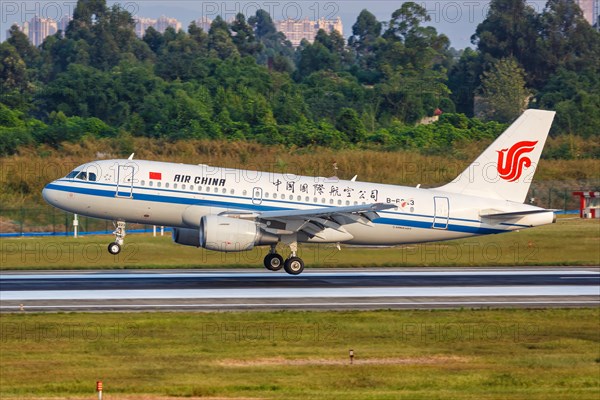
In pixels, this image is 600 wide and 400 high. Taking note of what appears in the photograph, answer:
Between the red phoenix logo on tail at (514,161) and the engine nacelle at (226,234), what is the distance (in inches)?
492

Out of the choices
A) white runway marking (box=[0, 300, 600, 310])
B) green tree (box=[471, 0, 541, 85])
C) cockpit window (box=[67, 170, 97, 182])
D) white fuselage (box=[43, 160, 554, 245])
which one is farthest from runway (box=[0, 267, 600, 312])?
green tree (box=[471, 0, 541, 85])

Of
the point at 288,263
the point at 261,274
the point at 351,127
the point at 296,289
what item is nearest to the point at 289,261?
the point at 288,263

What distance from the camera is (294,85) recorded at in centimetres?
11788

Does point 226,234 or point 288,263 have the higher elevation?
point 226,234

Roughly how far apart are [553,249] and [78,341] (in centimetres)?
3469

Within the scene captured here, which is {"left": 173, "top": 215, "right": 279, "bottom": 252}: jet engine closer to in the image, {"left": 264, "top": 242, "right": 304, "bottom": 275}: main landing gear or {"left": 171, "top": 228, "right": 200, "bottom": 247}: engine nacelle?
{"left": 171, "top": 228, "right": 200, "bottom": 247}: engine nacelle

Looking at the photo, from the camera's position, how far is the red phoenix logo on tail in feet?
151

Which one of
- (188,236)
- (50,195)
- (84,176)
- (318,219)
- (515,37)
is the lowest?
(188,236)

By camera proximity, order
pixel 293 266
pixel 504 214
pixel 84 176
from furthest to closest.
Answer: pixel 504 214, pixel 293 266, pixel 84 176

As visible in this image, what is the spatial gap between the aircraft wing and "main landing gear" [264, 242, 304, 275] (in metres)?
1.27

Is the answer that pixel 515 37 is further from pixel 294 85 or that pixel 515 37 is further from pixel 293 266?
pixel 293 266

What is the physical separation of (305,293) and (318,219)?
4.08 metres

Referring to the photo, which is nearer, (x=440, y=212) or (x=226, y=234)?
(x=226, y=234)

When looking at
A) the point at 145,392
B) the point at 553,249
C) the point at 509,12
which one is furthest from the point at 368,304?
the point at 509,12
